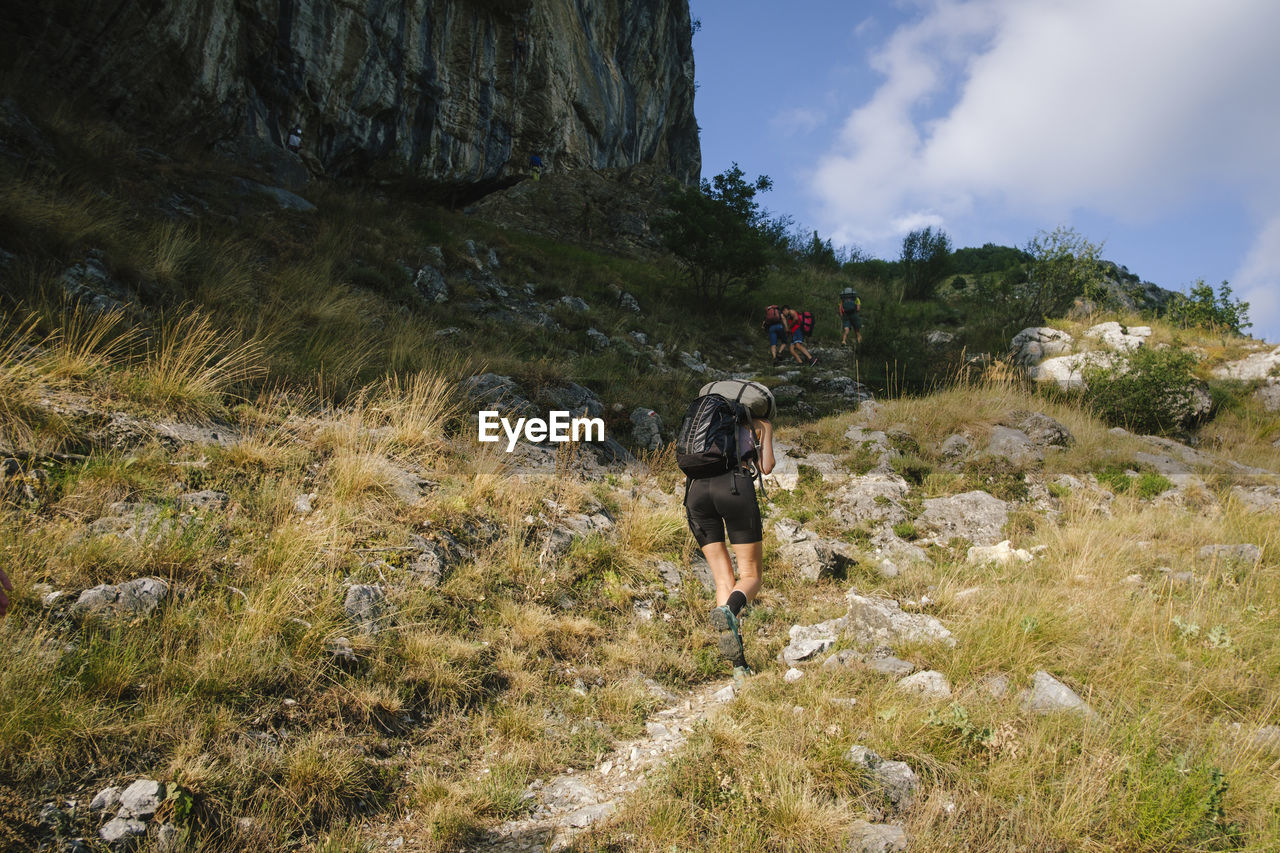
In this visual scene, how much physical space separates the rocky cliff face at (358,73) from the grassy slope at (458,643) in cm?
537

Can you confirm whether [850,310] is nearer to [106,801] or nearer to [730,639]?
[730,639]

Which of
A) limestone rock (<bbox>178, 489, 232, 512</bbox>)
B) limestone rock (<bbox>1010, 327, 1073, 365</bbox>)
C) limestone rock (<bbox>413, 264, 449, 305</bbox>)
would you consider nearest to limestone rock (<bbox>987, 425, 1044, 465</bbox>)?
limestone rock (<bbox>1010, 327, 1073, 365</bbox>)

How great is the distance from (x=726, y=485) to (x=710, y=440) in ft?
0.99

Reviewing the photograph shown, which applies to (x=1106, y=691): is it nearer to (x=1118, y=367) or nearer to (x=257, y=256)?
(x=1118, y=367)

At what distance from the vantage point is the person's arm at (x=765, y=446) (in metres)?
3.99

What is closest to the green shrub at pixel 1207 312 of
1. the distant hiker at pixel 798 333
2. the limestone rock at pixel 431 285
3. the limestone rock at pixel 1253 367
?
the limestone rock at pixel 1253 367

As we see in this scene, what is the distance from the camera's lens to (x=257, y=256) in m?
8.70

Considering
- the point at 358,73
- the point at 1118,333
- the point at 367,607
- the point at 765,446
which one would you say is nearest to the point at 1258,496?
the point at 765,446

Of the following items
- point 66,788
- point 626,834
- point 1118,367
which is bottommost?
point 626,834

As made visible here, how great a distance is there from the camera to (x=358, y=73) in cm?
1304

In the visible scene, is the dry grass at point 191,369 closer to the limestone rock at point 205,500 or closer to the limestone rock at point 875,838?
the limestone rock at point 205,500

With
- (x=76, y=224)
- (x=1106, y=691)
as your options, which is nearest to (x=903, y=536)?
(x=1106, y=691)

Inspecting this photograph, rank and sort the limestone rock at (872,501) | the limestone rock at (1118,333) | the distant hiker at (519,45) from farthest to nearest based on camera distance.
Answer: the distant hiker at (519,45) → the limestone rock at (1118,333) → the limestone rock at (872,501)

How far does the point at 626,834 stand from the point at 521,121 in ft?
62.0
